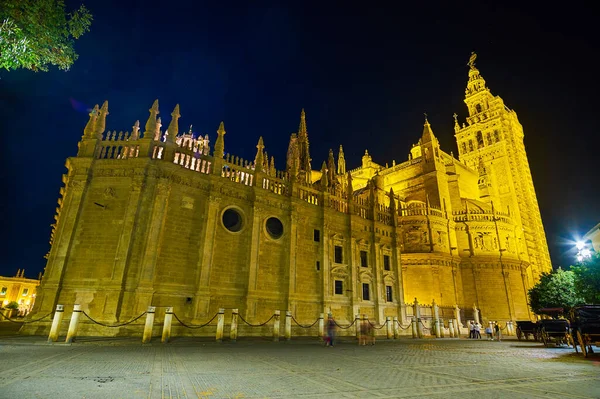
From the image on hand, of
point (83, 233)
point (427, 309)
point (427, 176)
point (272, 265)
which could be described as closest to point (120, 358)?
point (83, 233)

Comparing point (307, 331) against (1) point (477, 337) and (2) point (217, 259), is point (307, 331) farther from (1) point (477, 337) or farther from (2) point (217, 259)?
(1) point (477, 337)

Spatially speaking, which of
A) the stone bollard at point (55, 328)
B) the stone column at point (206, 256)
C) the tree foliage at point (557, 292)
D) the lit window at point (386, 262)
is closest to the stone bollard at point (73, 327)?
the stone bollard at point (55, 328)

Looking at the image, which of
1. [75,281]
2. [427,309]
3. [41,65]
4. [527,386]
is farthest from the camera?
[427,309]

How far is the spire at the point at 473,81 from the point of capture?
66062mm

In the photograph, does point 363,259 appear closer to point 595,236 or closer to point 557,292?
point 557,292

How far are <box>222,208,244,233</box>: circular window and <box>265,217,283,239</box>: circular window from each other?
7.21 ft

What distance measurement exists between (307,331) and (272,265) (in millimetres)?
5193

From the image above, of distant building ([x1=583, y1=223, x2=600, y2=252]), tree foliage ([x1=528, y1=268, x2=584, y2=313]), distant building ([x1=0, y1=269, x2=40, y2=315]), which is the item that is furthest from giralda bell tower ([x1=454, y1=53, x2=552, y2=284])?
distant building ([x1=0, y1=269, x2=40, y2=315])

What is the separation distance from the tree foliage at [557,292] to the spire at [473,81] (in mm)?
45876

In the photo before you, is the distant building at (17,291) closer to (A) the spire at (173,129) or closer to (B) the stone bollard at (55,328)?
(A) the spire at (173,129)

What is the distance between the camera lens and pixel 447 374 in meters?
7.95

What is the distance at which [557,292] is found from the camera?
104ft

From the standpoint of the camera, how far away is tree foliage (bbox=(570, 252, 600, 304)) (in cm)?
2048

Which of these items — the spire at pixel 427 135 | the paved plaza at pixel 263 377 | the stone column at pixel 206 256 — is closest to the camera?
the paved plaza at pixel 263 377
